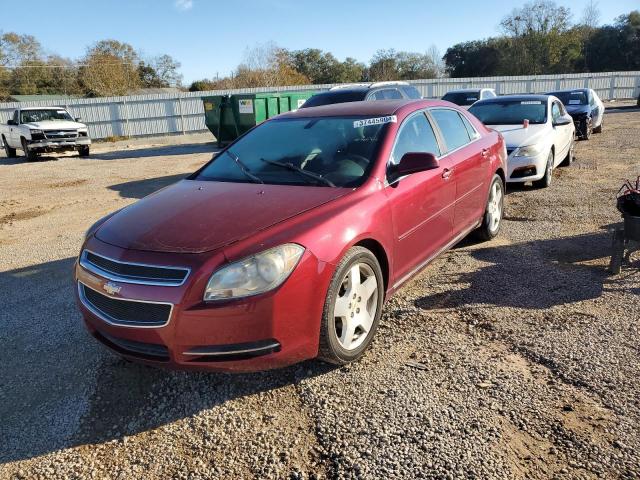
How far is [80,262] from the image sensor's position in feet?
10.5

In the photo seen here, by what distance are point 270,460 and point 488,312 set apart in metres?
2.16

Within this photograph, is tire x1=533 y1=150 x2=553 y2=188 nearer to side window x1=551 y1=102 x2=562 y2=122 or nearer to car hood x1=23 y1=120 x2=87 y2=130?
side window x1=551 y1=102 x2=562 y2=122

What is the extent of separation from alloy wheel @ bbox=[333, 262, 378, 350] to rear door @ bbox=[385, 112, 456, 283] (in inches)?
15.6

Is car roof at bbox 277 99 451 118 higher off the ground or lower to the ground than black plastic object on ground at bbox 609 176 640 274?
higher

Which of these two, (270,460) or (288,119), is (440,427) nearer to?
(270,460)

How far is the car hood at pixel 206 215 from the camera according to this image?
283 centimetres

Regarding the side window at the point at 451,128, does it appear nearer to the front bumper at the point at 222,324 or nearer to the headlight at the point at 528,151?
the front bumper at the point at 222,324

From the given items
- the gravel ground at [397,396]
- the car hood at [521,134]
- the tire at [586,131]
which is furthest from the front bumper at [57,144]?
the tire at [586,131]

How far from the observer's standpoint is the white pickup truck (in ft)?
52.6

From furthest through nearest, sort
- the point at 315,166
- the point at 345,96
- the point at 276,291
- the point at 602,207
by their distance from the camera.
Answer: the point at 345,96 → the point at 602,207 → the point at 315,166 → the point at 276,291

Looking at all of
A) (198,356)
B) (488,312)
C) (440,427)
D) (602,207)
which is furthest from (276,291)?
(602,207)

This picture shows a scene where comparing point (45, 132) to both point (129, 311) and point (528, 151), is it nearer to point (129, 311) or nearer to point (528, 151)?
point (528, 151)

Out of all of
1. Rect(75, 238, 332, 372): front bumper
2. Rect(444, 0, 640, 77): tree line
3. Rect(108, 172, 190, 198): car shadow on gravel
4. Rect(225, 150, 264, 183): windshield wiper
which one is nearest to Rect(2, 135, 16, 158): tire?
Rect(108, 172, 190, 198): car shadow on gravel

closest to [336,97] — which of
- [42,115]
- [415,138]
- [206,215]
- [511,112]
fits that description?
[511,112]
